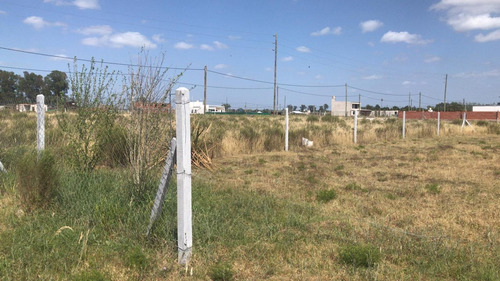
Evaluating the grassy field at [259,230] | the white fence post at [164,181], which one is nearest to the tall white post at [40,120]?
the grassy field at [259,230]

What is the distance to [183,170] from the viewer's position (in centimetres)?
319

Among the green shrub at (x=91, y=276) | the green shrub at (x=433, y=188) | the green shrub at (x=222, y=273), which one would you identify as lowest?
the green shrub at (x=222, y=273)

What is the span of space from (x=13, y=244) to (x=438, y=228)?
4671mm

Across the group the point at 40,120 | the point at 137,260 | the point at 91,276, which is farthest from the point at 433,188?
the point at 40,120

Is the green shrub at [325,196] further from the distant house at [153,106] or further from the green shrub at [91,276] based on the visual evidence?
the green shrub at [91,276]

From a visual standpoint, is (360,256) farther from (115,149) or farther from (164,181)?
(115,149)

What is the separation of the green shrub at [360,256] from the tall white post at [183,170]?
1.49m

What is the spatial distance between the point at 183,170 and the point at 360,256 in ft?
6.04

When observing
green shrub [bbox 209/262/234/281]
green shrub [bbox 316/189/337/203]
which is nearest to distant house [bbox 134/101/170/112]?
green shrub [bbox 209/262/234/281]

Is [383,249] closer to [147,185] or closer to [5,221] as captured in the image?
[147,185]

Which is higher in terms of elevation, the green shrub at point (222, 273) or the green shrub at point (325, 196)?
the green shrub at point (325, 196)

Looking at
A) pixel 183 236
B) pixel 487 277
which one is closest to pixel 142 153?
pixel 183 236

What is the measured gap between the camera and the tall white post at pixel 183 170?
10.4 ft

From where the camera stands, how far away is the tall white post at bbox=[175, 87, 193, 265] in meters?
3.18
